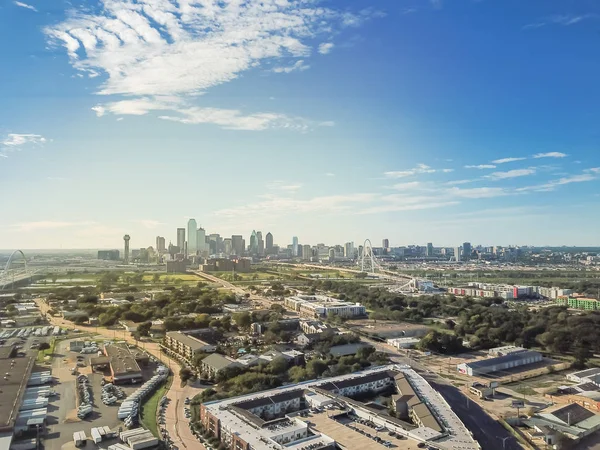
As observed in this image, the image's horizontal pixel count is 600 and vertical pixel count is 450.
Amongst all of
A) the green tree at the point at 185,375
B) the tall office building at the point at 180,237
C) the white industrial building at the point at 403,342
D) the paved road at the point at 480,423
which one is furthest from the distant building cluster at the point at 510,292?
the tall office building at the point at 180,237

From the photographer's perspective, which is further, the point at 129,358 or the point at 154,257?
the point at 154,257

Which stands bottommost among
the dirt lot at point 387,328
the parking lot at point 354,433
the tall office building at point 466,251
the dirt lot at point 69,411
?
the dirt lot at point 69,411

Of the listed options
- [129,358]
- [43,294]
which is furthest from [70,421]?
[43,294]

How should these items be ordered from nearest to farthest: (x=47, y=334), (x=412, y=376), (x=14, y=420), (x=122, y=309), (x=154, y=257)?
(x=14, y=420) < (x=412, y=376) < (x=47, y=334) < (x=122, y=309) < (x=154, y=257)

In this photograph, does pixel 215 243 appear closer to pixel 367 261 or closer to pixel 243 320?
pixel 367 261

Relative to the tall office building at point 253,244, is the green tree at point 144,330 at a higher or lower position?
lower

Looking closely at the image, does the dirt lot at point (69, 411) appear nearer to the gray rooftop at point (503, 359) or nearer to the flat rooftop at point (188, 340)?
the flat rooftop at point (188, 340)

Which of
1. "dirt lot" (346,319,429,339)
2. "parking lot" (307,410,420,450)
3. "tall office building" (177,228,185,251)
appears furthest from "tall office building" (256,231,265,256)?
"parking lot" (307,410,420,450)

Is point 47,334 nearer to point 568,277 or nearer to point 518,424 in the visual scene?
point 518,424
